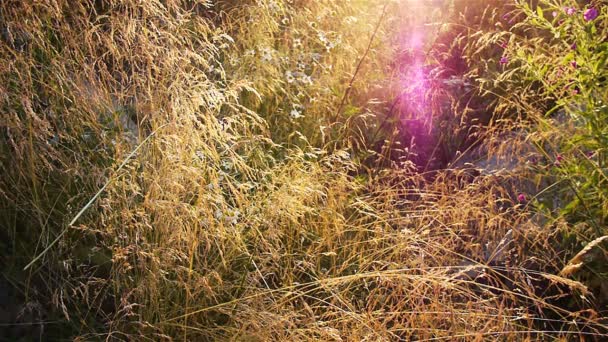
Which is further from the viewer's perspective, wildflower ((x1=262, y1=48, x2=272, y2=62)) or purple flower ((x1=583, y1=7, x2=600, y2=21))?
wildflower ((x1=262, y1=48, x2=272, y2=62))

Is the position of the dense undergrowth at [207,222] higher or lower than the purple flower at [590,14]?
lower

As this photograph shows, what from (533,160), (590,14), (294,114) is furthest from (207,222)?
(533,160)

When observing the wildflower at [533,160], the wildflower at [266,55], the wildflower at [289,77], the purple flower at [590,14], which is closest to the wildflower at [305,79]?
the wildflower at [289,77]

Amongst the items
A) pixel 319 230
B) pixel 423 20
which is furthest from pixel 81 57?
pixel 423 20

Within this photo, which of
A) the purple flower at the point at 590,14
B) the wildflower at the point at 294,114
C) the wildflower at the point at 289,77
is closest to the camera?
the purple flower at the point at 590,14

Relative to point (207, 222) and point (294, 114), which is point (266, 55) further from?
point (207, 222)

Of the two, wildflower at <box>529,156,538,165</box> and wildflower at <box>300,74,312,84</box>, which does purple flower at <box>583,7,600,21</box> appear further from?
wildflower at <box>300,74,312,84</box>

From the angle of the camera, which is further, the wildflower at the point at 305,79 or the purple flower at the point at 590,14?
the wildflower at the point at 305,79

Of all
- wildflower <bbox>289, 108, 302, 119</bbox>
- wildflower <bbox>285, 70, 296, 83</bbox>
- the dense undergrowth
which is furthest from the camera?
wildflower <bbox>285, 70, 296, 83</bbox>

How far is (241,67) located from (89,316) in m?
→ 1.39

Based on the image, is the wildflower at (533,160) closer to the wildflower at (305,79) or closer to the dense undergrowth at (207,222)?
the dense undergrowth at (207,222)

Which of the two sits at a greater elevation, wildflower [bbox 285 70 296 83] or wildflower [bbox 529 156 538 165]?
wildflower [bbox 285 70 296 83]

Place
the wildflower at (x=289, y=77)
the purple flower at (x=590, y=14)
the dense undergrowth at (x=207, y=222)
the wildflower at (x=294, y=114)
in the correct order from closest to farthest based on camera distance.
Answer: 1. the dense undergrowth at (x=207, y=222)
2. the purple flower at (x=590, y=14)
3. the wildflower at (x=294, y=114)
4. the wildflower at (x=289, y=77)

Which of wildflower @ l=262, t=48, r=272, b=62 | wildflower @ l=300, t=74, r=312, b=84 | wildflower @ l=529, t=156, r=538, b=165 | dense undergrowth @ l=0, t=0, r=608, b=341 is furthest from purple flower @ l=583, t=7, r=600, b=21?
wildflower @ l=262, t=48, r=272, b=62
